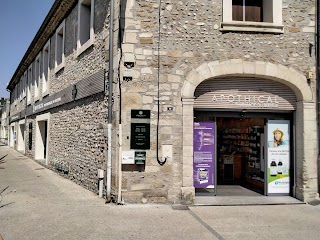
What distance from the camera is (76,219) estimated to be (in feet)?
18.8

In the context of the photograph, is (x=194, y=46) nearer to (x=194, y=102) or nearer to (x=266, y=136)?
(x=194, y=102)

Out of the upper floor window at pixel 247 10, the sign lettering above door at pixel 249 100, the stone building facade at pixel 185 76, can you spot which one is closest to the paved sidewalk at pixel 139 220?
the stone building facade at pixel 185 76

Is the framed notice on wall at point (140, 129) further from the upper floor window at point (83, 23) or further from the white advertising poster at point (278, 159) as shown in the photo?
the upper floor window at point (83, 23)

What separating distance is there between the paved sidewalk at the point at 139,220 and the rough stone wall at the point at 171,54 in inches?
29.2

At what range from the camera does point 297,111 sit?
7.75m

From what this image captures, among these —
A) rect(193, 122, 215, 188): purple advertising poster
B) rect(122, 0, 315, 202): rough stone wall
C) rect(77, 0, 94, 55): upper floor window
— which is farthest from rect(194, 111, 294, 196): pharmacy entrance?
rect(77, 0, 94, 55): upper floor window

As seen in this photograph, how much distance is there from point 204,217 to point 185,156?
61.8 inches

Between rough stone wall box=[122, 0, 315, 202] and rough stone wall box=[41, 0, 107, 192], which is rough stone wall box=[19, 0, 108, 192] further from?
rough stone wall box=[122, 0, 315, 202]

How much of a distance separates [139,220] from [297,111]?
4997 mm

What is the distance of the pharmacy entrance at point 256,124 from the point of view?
758cm

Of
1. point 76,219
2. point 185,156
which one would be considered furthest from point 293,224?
Answer: point 76,219

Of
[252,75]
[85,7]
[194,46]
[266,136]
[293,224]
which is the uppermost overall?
[85,7]

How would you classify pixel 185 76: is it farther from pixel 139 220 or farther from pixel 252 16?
pixel 139 220

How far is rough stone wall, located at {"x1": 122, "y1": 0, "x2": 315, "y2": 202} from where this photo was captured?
6992 millimetres
